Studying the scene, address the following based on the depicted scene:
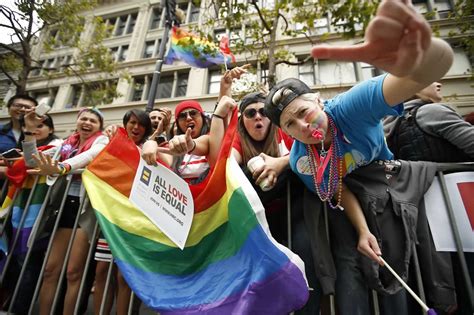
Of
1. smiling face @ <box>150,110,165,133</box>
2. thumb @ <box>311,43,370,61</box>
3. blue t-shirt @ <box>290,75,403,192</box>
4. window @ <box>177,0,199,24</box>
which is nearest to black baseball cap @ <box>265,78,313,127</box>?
blue t-shirt @ <box>290,75,403,192</box>

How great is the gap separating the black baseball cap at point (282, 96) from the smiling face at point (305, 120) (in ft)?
0.10

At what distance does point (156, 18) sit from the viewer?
752 inches

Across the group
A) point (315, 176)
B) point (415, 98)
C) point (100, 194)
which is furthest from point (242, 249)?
point (415, 98)

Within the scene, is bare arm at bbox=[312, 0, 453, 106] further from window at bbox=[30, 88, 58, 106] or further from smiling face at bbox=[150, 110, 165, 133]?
window at bbox=[30, 88, 58, 106]

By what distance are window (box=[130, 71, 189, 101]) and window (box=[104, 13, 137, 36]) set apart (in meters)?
5.14

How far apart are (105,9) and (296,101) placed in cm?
2458

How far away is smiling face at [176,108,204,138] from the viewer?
101 inches

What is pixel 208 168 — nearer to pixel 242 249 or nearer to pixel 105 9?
pixel 242 249

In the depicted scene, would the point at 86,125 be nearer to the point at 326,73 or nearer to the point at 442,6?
the point at 326,73

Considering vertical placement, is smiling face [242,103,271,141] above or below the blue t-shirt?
above

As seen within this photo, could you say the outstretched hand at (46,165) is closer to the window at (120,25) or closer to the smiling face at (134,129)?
the smiling face at (134,129)

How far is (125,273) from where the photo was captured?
1790 mm

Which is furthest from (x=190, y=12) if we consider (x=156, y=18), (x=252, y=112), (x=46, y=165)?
(x=252, y=112)

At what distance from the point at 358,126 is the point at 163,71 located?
56.7 ft
